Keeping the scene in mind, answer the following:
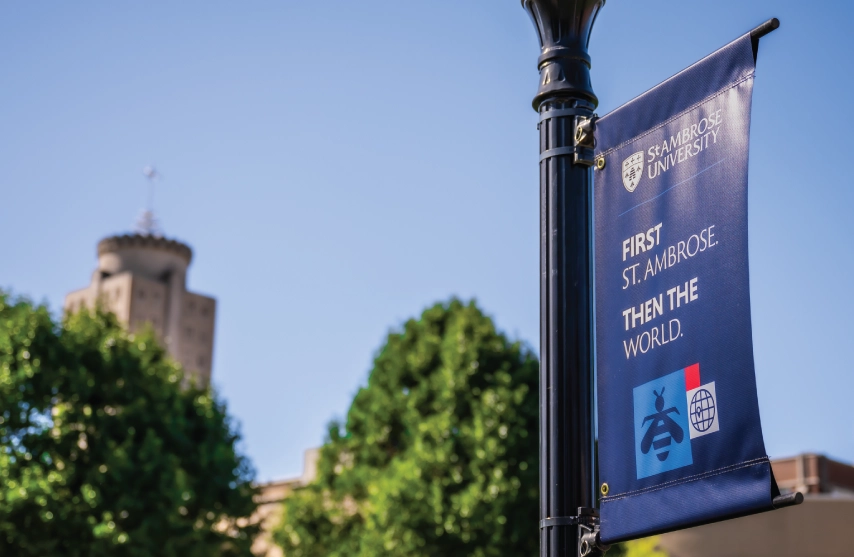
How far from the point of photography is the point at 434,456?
31.7 meters

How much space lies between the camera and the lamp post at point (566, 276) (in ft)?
17.1

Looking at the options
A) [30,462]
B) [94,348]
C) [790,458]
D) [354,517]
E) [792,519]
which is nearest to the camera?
[30,462]

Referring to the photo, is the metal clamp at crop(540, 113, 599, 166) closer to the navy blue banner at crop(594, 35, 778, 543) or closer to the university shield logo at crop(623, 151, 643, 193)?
the navy blue banner at crop(594, 35, 778, 543)

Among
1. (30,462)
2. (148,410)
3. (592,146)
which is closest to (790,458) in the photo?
(148,410)

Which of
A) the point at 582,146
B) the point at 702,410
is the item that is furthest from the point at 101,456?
the point at 702,410

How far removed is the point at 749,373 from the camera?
4.70m

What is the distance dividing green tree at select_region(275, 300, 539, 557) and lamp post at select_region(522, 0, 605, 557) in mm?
25014

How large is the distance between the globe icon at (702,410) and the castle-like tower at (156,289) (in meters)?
138

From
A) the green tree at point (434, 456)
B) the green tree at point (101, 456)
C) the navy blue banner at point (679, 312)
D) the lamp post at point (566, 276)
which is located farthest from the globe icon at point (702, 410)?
the green tree at point (434, 456)

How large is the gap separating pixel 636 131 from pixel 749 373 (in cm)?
152

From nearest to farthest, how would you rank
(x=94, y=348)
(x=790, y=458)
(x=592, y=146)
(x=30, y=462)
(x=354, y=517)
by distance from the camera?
(x=592, y=146) < (x=30, y=462) < (x=94, y=348) < (x=354, y=517) < (x=790, y=458)

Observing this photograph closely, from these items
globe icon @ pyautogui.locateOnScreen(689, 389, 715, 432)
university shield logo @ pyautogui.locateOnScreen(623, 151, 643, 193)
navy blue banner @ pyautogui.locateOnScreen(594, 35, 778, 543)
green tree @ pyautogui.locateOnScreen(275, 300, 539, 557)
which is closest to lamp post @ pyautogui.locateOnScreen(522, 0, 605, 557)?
navy blue banner @ pyautogui.locateOnScreen(594, 35, 778, 543)

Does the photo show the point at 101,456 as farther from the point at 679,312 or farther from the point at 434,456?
the point at 679,312

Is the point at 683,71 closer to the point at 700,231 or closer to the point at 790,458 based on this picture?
the point at 700,231
